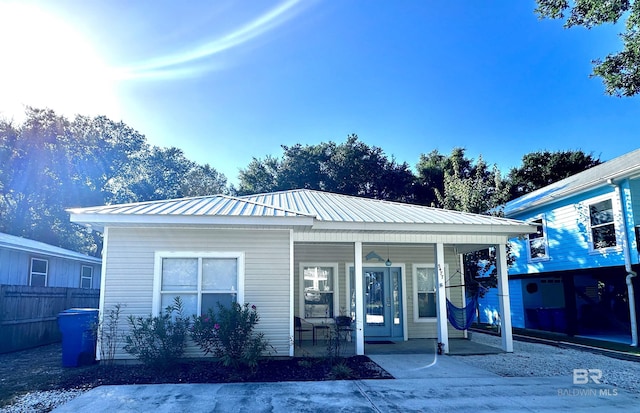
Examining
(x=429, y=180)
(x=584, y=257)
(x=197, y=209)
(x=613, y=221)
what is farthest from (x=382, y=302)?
(x=429, y=180)

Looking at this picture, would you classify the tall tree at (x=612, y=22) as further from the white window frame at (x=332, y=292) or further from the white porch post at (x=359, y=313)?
the white window frame at (x=332, y=292)

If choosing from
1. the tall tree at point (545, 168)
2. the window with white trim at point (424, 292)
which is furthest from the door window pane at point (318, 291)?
the tall tree at point (545, 168)

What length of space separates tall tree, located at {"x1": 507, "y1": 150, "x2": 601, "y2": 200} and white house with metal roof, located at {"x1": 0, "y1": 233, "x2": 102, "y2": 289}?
2433 centimetres

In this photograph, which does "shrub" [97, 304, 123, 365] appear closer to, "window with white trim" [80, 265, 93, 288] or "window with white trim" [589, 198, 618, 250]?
"window with white trim" [80, 265, 93, 288]

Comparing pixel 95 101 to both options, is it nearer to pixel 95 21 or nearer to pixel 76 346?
pixel 95 21

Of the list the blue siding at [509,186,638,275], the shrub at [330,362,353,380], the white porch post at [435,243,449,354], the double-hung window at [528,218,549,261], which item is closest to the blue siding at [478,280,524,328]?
the blue siding at [509,186,638,275]

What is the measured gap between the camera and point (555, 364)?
8125 millimetres

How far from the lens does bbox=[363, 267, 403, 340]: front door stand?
36.8 feet

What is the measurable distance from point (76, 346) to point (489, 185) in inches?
523

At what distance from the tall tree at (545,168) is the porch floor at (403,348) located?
62.7ft

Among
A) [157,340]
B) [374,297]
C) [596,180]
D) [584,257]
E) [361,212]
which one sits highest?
[596,180]

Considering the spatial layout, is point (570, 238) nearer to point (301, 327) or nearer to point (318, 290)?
point (318, 290)

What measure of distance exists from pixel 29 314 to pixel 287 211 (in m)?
7.48

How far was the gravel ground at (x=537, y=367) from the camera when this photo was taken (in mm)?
5548
